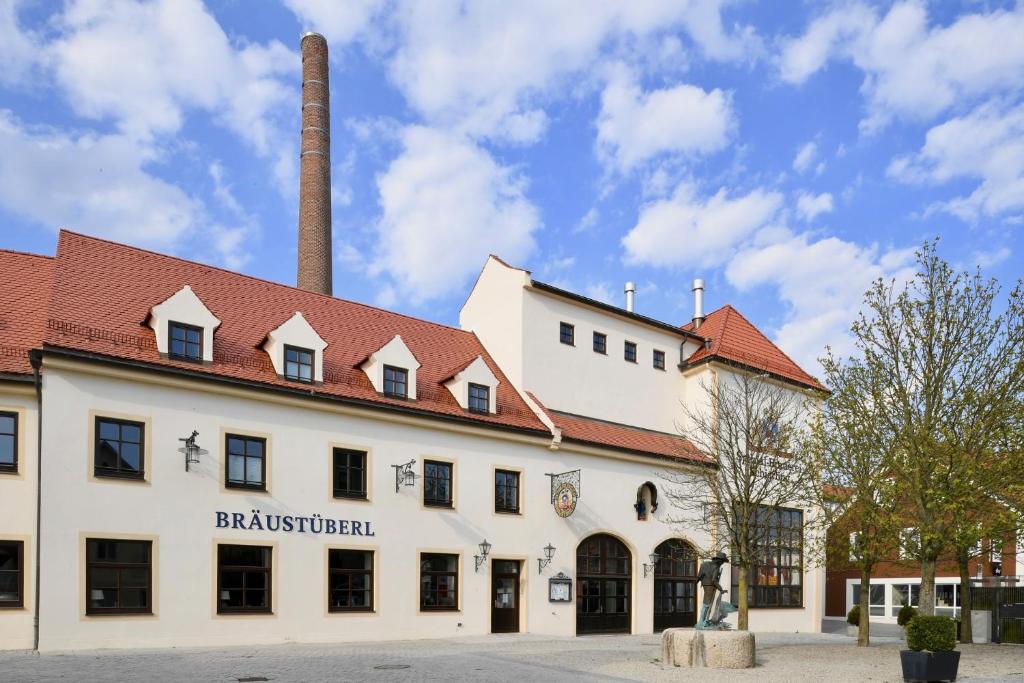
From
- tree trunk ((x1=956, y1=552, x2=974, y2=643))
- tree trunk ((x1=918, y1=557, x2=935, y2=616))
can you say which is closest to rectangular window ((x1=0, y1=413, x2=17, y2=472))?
tree trunk ((x1=918, y1=557, x2=935, y2=616))

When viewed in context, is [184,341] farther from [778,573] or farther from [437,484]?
[778,573]

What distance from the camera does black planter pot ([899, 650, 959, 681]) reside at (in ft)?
55.2

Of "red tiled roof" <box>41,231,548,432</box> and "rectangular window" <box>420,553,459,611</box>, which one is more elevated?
"red tiled roof" <box>41,231,548,432</box>

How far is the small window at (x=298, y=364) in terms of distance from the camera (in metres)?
24.3

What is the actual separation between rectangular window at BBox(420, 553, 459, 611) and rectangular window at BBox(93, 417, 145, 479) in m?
8.42

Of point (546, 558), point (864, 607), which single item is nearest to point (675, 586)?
point (546, 558)

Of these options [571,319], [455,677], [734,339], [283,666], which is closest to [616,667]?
[455,677]

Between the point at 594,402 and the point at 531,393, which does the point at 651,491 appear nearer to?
the point at 594,402

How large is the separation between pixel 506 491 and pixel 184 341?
10.8 meters

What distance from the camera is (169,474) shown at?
2139cm

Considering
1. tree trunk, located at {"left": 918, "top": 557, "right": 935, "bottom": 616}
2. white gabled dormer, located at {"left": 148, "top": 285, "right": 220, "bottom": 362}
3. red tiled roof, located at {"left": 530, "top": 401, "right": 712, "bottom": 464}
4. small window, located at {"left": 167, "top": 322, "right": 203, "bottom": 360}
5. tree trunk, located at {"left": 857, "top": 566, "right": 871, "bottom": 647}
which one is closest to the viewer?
white gabled dormer, located at {"left": 148, "top": 285, "right": 220, "bottom": 362}

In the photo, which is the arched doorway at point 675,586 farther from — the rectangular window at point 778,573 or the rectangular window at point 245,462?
the rectangular window at point 245,462

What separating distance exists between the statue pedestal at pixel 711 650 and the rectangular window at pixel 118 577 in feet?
39.0

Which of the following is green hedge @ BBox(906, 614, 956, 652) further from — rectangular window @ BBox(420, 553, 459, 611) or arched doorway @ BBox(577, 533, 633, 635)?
arched doorway @ BBox(577, 533, 633, 635)
